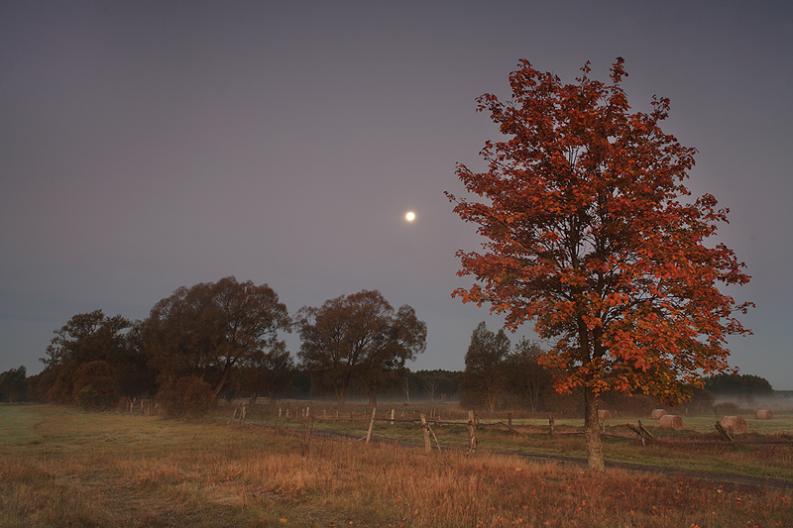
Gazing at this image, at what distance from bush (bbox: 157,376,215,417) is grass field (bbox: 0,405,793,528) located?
26752 millimetres

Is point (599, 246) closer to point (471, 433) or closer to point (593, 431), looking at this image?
point (593, 431)

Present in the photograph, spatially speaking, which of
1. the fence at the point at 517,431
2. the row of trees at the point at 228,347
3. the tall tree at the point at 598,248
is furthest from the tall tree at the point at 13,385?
the tall tree at the point at 598,248

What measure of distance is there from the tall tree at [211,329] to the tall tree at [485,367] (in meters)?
30.5

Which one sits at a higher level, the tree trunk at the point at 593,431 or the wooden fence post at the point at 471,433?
the tree trunk at the point at 593,431

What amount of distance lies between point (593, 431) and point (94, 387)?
6349cm

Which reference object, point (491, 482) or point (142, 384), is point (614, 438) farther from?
point (142, 384)

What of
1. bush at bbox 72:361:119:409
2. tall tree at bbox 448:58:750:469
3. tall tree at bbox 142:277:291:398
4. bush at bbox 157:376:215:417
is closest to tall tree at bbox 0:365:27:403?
bush at bbox 72:361:119:409

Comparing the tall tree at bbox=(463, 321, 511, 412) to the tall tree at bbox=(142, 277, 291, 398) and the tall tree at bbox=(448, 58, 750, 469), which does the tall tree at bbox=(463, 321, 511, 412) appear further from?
the tall tree at bbox=(448, 58, 750, 469)

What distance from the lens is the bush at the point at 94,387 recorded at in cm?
5944

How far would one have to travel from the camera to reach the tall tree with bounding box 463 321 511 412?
2827 inches

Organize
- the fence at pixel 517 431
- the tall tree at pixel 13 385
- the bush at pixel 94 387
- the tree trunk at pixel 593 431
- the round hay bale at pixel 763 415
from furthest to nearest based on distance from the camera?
1. the tall tree at pixel 13 385
2. the bush at pixel 94 387
3. the round hay bale at pixel 763 415
4. the fence at pixel 517 431
5. the tree trunk at pixel 593 431

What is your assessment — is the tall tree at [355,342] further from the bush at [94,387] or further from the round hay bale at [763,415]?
the round hay bale at [763,415]

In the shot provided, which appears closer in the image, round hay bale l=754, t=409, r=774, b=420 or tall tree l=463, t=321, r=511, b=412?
round hay bale l=754, t=409, r=774, b=420

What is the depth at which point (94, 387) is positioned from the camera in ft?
195
